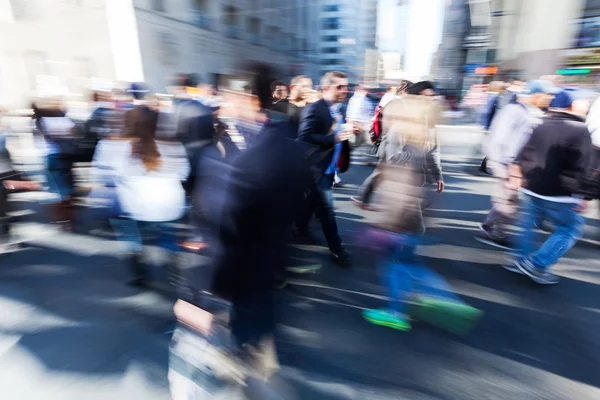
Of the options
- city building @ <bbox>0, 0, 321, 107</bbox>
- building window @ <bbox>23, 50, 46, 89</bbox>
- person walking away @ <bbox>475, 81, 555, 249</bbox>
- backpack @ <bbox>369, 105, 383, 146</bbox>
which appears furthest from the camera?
building window @ <bbox>23, 50, 46, 89</bbox>

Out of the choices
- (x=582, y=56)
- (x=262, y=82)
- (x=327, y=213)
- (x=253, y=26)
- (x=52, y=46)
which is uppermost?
(x=253, y=26)

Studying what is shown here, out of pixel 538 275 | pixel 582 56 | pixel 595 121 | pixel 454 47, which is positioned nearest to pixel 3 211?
pixel 538 275

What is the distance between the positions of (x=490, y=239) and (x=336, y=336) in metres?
2.70

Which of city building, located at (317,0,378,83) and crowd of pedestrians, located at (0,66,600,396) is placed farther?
city building, located at (317,0,378,83)

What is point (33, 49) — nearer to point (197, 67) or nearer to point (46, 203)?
point (197, 67)

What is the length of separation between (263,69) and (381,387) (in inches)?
75.7

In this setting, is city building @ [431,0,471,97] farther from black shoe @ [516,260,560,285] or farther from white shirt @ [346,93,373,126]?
black shoe @ [516,260,560,285]

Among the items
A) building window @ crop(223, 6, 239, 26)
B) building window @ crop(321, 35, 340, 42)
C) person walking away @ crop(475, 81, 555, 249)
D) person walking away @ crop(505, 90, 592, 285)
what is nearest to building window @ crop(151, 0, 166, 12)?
building window @ crop(223, 6, 239, 26)

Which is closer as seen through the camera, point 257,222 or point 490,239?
point 257,222

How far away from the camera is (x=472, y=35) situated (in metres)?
21.3

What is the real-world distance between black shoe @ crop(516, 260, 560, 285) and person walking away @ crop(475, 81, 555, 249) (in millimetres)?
810

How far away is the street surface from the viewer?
7.04 ft

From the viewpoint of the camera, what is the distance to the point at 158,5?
65.5ft

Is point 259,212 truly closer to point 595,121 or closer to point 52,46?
point 595,121
